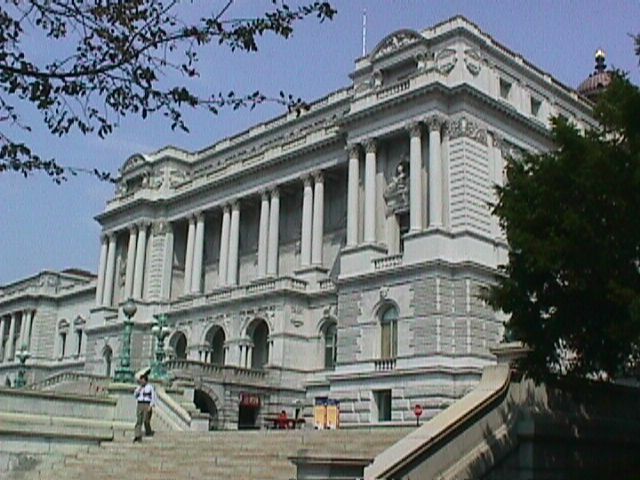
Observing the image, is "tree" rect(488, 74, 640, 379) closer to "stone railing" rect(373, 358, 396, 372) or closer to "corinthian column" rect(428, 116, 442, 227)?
"stone railing" rect(373, 358, 396, 372)

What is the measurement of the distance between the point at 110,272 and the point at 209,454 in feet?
149

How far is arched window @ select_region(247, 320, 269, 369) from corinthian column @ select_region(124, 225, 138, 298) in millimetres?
14353

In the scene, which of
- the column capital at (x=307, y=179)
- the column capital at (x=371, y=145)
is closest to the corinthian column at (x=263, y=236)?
the column capital at (x=307, y=179)

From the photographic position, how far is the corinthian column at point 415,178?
41.6 meters

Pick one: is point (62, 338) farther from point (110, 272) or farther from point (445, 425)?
point (445, 425)

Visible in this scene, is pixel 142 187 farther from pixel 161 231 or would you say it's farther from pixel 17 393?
pixel 17 393

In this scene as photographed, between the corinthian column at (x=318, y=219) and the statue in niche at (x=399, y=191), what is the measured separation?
5.98 meters

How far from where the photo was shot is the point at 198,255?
5847cm

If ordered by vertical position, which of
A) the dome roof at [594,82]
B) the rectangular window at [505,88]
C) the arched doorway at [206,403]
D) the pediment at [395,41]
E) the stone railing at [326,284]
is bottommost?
the arched doorway at [206,403]

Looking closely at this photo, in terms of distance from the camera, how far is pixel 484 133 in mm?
42500

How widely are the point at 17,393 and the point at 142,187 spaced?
4063cm

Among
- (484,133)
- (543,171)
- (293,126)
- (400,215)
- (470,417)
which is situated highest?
(293,126)

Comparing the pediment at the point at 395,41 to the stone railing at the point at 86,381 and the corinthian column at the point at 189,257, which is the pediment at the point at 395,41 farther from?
the stone railing at the point at 86,381

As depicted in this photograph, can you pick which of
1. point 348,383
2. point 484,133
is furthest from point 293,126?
point 348,383
